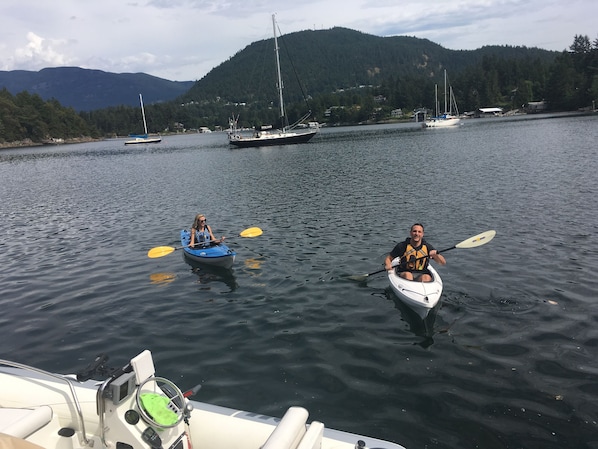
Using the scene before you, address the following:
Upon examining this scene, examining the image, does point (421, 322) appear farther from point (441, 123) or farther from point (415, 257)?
point (441, 123)

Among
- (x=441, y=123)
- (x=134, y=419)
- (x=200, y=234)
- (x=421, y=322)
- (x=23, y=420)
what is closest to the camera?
(x=134, y=419)

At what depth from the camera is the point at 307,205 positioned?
26359 millimetres

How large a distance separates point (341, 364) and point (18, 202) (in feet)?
116

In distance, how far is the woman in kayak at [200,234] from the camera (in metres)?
16.1

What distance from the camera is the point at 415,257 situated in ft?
38.6

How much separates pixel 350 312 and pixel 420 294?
6.52ft

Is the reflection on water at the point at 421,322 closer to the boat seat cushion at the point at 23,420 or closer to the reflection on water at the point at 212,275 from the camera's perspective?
the reflection on water at the point at 212,275

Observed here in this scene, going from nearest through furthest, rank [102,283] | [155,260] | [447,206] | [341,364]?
[341,364], [102,283], [155,260], [447,206]

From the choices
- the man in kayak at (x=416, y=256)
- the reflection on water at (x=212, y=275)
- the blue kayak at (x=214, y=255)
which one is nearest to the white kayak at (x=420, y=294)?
the man in kayak at (x=416, y=256)

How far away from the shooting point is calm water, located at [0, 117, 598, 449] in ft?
24.8

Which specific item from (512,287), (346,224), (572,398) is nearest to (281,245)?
(346,224)

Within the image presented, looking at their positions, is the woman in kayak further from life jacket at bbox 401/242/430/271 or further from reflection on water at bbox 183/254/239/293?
life jacket at bbox 401/242/430/271

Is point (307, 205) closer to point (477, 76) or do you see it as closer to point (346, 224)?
point (346, 224)

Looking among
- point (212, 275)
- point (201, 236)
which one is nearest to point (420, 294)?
point (212, 275)
